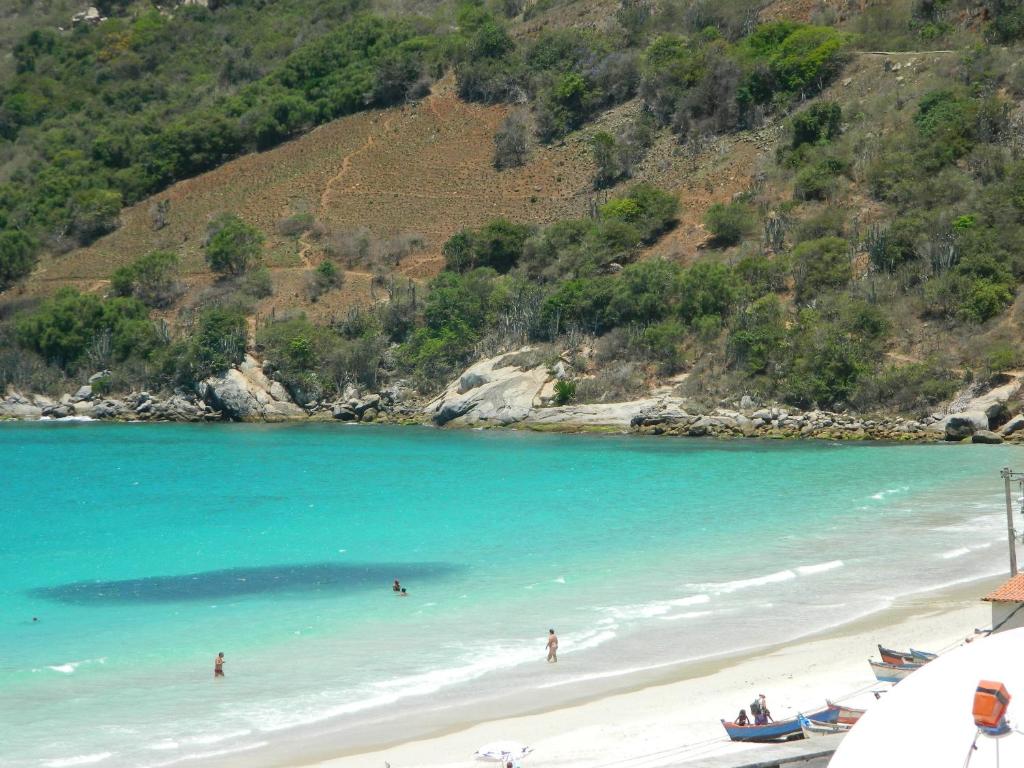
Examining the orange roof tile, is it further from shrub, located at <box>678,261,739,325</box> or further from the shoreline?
shrub, located at <box>678,261,739,325</box>

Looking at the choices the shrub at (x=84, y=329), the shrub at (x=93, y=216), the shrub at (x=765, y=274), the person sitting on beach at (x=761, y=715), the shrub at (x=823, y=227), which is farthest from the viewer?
the shrub at (x=93, y=216)

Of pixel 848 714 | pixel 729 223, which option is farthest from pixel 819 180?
pixel 848 714

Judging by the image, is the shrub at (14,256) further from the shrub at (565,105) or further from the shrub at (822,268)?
the shrub at (822,268)

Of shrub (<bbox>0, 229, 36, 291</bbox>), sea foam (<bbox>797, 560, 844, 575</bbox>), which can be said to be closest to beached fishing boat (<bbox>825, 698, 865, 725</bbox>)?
sea foam (<bbox>797, 560, 844, 575</bbox>)

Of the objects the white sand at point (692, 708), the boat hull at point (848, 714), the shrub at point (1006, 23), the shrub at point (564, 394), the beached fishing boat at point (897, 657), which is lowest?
the white sand at point (692, 708)

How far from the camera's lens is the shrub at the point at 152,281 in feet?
315

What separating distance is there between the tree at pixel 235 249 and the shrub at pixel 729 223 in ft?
112

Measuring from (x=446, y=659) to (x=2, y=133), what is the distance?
128 metres

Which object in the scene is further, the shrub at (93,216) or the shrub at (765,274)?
the shrub at (93,216)

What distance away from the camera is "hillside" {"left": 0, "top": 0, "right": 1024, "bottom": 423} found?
7000cm

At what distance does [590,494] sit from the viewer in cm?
4834

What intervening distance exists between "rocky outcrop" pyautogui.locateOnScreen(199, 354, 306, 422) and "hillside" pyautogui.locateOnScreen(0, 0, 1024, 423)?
1.06 meters

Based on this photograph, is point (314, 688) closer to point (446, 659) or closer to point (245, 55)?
point (446, 659)

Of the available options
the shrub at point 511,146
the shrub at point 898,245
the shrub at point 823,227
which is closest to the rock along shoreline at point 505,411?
the shrub at point 898,245
